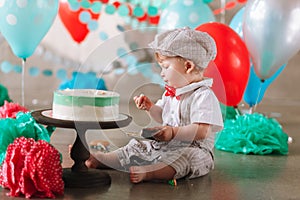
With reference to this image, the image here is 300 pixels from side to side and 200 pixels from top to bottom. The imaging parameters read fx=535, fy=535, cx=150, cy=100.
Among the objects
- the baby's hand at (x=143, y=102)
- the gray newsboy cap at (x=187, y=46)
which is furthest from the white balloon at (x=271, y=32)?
the baby's hand at (x=143, y=102)

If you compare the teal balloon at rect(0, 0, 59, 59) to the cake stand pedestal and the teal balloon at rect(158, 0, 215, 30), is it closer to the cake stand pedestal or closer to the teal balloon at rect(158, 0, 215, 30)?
the teal balloon at rect(158, 0, 215, 30)

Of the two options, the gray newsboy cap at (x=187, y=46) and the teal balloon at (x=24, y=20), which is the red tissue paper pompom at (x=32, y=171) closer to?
the gray newsboy cap at (x=187, y=46)

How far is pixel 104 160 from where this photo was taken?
1.96 m

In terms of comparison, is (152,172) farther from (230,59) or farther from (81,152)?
(230,59)

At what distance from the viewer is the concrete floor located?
1771 mm

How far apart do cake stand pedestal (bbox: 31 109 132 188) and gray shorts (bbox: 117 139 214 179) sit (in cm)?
12

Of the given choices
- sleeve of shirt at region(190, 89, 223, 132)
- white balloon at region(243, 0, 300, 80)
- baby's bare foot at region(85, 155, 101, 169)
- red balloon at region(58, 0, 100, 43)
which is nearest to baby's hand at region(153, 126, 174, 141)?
sleeve of shirt at region(190, 89, 223, 132)

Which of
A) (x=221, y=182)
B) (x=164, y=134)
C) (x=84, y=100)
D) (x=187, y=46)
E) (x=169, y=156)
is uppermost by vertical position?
(x=187, y=46)

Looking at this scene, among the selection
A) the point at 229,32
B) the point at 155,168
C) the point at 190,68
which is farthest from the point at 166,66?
the point at 229,32

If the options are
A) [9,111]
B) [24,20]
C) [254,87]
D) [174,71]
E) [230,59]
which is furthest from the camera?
[254,87]

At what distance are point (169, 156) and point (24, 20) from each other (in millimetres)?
1211

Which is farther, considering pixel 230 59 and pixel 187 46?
pixel 230 59

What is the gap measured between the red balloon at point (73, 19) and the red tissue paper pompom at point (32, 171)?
74.7 inches

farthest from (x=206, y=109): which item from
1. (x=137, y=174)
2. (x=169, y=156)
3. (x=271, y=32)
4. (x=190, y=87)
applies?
(x=271, y=32)
